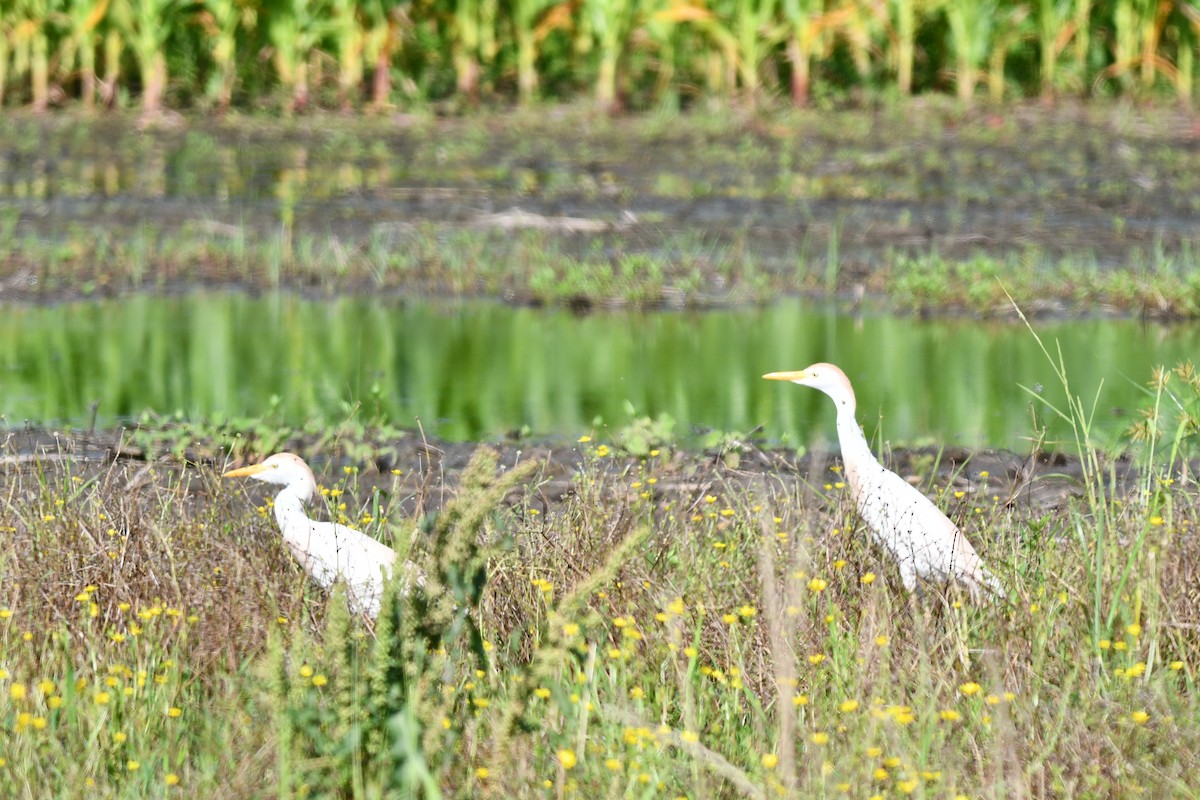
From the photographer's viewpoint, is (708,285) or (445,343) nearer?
(445,343)

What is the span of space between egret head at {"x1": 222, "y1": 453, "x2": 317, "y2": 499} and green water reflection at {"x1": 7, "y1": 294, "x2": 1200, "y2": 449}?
173 centimetres

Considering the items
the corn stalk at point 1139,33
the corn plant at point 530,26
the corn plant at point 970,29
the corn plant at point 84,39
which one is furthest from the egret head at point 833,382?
the corn stalk at point 1139,33

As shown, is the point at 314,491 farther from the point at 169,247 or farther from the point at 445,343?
the point at 169,247

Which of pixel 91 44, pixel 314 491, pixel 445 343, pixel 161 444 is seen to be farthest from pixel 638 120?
pixel 314 491

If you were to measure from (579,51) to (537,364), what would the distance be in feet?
31.2

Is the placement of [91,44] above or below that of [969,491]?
above

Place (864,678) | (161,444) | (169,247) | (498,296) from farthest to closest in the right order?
1. (169,247)
2. (498,296)
3. (161,444)
4. (864,678)

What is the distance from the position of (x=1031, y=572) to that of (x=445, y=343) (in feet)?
16.7

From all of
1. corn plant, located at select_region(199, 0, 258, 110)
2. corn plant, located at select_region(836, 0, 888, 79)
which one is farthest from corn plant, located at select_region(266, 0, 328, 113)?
corn plant, located at select_region(836, 0, 888, 79)

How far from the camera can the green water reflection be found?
7.43 metres

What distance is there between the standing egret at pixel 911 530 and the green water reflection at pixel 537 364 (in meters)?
2.11

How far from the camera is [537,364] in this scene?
8562 mm

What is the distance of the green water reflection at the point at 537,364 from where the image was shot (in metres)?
7.43

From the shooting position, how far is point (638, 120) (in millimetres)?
16062
